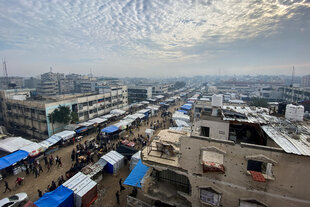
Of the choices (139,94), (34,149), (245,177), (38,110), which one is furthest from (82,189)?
(139,94)

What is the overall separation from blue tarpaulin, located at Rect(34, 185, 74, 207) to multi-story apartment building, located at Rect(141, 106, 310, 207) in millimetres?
5682

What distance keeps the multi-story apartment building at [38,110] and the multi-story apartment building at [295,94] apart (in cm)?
6113

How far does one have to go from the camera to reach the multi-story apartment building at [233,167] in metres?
5.86

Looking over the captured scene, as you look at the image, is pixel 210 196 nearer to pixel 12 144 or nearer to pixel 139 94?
pixel 12 144

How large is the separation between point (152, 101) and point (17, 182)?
42936 millimetres

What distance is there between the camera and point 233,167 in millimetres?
Answer: 6520

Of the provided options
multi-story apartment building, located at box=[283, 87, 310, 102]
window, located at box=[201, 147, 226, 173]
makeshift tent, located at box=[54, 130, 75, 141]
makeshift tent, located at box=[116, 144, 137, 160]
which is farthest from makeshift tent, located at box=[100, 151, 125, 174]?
multi-story apartment building, located at box=[283, 87, 310, 102]

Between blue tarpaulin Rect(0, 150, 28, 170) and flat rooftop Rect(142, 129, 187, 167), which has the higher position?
flat rooftop Rect(142, 129, 187, 167)

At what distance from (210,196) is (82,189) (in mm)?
9316

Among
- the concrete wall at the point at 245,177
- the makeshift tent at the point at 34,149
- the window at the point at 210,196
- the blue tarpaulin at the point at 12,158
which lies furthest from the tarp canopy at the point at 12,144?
the window at the point at 210,196

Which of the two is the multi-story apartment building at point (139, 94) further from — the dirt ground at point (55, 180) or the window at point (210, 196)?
the window at point (210, 196)

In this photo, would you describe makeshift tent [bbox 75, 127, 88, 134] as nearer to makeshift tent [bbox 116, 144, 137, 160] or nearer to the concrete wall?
makeshift tent [bbox 116, 144, 137, 160]

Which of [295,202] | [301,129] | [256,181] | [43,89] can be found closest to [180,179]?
[256,181]

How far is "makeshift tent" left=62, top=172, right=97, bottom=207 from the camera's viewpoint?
10.2 metres
